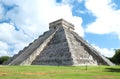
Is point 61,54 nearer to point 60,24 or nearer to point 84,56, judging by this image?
point 84,56

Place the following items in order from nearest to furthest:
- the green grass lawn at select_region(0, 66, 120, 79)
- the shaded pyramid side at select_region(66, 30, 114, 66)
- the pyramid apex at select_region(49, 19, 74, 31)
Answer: the green grass lawn at select_region(0, 66, 120, 79) < the shaded pyramid side at select_region(66, 30, 114, 66) < the pyramid apex at select_region(49, 19, 74, 31)

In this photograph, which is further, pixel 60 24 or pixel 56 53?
pixel 60 24

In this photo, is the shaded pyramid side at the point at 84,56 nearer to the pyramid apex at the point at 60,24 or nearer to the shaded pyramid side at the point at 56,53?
the shaded pyramid side at the point at 56,53

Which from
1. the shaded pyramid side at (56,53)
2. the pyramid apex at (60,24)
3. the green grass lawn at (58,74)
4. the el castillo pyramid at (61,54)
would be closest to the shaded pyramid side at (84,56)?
the el castillo pyramid at (61,54)

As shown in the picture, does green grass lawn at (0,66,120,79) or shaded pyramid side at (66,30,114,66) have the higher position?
shaded pyramid side at (66,30,114,66)

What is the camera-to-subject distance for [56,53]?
4259 cm

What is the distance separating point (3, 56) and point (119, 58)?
49.8 m

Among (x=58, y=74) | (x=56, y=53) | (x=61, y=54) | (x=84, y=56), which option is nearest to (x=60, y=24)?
(x=56, y=53)

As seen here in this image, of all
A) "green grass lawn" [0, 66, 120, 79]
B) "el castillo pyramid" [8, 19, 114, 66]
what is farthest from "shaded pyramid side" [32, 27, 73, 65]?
"green grass lawn" [0, 66, 120, 79]

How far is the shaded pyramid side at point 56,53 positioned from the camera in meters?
39.6

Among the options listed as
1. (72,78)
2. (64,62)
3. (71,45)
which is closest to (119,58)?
(71,45)

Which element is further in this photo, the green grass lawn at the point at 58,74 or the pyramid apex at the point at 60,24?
the pyramid apex at the point at 60,24

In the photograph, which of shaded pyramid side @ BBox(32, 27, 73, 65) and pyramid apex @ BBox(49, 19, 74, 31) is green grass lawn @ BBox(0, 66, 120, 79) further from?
pyramid apex @ BBox(49, 19, 74, 31)

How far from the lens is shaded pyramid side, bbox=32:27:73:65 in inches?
1559
